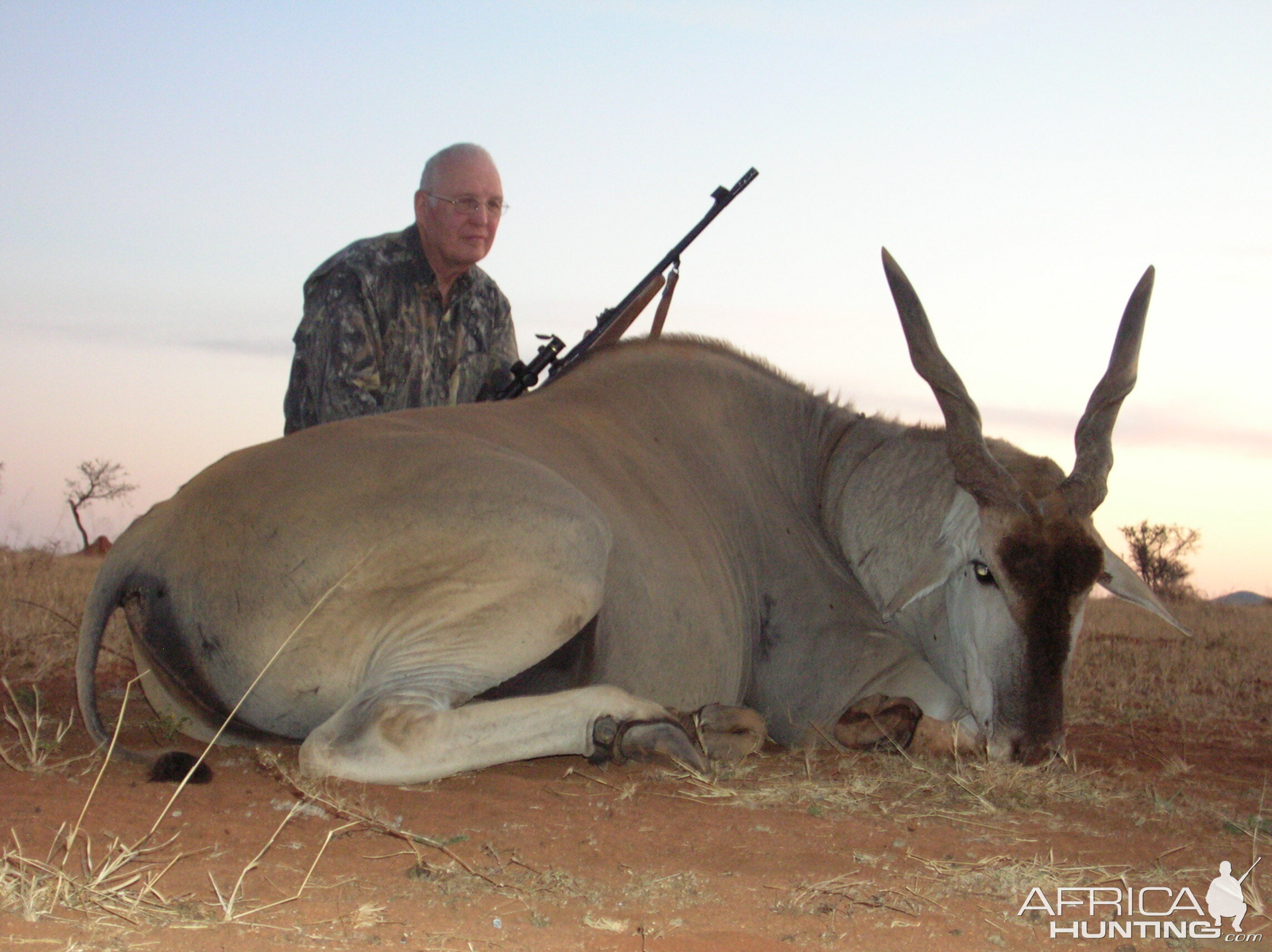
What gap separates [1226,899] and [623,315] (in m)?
4.04

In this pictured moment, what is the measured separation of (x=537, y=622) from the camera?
3178 millimetres

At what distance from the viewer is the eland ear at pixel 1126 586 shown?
381 cm

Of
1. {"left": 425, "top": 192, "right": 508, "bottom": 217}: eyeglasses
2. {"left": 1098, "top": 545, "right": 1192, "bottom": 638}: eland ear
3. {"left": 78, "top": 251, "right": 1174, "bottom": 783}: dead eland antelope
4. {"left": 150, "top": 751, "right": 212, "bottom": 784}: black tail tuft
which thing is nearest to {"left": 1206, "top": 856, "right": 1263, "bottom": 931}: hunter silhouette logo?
{"left": 78, "top": 251, "right": 1174, "bottom": 783}: dead eland antelope

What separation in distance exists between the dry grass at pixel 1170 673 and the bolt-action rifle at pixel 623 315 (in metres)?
2.55

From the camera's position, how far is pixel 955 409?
13.0 ft

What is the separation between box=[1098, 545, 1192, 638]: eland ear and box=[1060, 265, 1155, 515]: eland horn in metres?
0.19

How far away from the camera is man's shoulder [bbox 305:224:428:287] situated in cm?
559

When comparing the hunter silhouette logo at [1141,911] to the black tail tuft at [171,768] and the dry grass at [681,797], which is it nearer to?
the dry grass at [681,797]

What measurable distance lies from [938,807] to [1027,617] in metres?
0.82

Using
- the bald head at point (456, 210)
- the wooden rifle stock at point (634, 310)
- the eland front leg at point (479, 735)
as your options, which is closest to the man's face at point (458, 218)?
the bald head at point (456, 210)

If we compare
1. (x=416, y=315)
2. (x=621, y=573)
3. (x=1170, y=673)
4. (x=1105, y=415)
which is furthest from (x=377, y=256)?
(x=1170, y=673)

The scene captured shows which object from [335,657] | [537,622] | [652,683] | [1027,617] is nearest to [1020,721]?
[1027,617]

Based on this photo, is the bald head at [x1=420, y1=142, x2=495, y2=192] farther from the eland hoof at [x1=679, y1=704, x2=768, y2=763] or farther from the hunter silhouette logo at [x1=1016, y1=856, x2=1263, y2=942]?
the hunter silhouette logo at [x1=1016, y1=856, x2=1263, y2=942]

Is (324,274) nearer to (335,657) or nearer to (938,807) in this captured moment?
(335,657)
